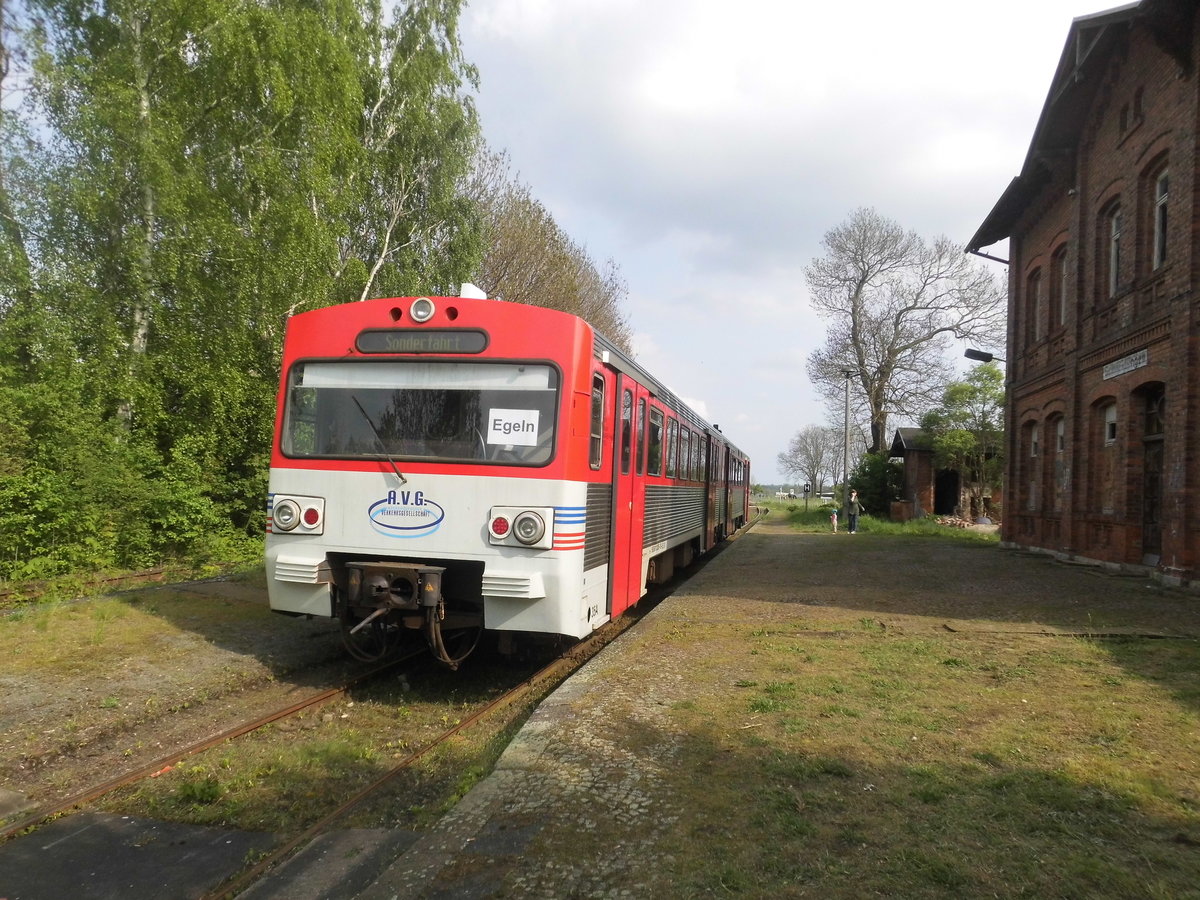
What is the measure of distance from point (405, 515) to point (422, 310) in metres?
1.62

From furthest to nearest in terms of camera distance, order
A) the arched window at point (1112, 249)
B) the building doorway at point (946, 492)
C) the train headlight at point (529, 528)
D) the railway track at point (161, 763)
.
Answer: the building doorway at point (946, 492) → the arched window at point (1112, 249) → the train headlight at point (529, 528) → the railway track at point (161, 763)

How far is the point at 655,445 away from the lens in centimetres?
980

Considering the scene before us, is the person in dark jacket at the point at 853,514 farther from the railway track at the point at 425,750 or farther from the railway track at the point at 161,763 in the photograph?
the railway track at the point at 161,763

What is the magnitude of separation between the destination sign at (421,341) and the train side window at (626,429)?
185 cm

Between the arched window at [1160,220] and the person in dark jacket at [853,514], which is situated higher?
the arched window at [1160,220]

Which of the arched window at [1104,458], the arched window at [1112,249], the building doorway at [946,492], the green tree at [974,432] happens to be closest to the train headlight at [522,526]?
the arched window at [1104,458]

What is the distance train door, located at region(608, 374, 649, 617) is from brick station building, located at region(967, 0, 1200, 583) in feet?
27.0

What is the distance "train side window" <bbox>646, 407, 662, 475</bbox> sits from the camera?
9.41 meters

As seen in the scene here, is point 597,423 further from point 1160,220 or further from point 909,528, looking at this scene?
point 909,528

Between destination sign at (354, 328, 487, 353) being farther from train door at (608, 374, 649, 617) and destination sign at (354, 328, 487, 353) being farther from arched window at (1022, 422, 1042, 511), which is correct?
arched window at (1022, 422, 1042, 511)

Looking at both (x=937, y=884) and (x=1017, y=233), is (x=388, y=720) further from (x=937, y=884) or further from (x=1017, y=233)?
(x=1017, y=233)

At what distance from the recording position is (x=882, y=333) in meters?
38.5

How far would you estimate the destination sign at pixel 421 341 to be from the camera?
6.34 meters

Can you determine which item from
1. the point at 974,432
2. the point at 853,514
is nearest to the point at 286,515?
the point at 853,514
